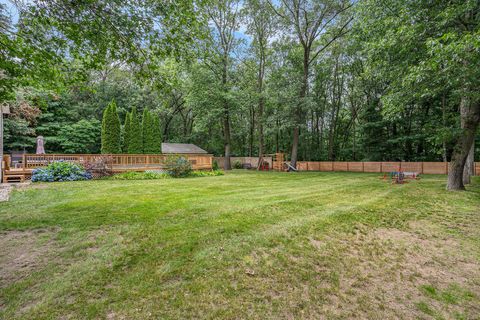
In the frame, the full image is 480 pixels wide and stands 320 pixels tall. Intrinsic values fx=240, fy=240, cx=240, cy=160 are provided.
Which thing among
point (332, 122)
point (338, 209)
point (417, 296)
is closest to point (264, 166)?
point (332, 122)

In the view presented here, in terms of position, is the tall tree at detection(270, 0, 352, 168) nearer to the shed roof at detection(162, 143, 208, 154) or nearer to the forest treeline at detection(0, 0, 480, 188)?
the forest treeline at detection(0, 0, 480, 188)

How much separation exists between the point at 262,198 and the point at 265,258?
11.8ft

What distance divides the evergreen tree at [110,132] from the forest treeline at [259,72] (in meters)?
2.96

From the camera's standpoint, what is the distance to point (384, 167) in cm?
1900

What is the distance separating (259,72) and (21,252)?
21.0 meters

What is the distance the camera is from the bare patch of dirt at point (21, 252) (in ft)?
8.51

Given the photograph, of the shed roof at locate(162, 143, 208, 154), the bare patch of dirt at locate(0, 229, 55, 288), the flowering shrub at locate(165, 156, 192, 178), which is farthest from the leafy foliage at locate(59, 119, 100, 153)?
the bare patch of dirt at locate(0, 229, 55, 288)

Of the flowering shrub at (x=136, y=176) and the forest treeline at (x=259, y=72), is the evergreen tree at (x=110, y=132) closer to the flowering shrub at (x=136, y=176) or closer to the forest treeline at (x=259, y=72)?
the forest treeline at (x=259, y=72)

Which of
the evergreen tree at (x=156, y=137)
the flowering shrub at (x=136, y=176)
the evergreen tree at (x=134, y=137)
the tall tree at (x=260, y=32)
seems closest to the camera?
the flowering shrub at (x=136, y=176)

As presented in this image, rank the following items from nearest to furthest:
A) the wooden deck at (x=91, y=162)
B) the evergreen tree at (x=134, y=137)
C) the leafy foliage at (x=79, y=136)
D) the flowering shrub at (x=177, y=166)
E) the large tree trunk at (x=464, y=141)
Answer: the large tree trunk at (x=464, y=141), the wooden deck at (x=91, y=162), the flowering shrub at (x=177, y=166), the evergreen tree at (x=134, y=137), the leafy foliage at (x=79, y=136)

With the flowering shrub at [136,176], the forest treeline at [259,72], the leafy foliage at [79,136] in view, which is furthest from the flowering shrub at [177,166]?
the leafy foliage at [79,136]

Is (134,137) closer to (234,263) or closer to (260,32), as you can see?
(260,32)

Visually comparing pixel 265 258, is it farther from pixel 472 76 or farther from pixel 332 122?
pixel 332 122

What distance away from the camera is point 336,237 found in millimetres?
3857
